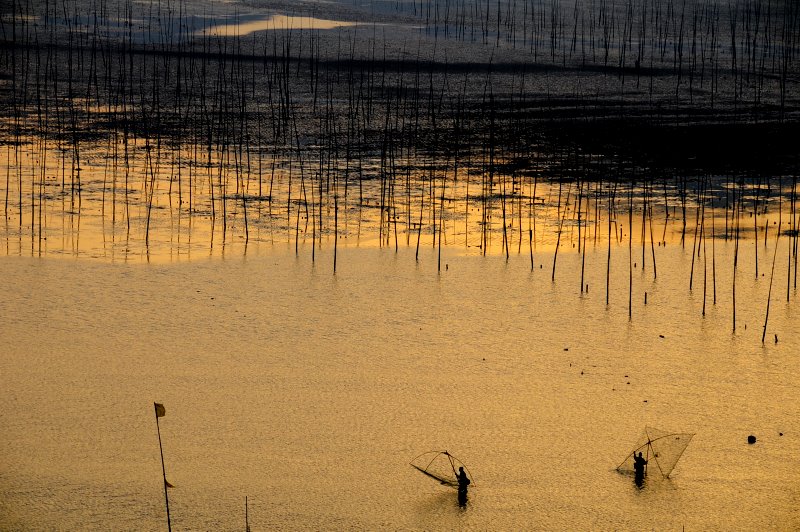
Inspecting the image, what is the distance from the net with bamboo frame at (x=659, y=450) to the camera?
2.78 meters

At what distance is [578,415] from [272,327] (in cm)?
122

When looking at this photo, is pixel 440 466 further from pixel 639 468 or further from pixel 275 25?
pixel 275 25

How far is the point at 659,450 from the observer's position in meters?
2.85

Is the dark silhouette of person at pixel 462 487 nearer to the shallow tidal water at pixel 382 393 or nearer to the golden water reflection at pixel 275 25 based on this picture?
the shallow tidal water at pixel 382 393

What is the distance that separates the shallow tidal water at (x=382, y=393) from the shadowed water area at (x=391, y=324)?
0.03ft

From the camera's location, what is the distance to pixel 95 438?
2918mm

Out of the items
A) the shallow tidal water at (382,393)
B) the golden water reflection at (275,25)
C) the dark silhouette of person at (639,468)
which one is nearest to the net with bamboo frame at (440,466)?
the shallow tidal water at (382,393)

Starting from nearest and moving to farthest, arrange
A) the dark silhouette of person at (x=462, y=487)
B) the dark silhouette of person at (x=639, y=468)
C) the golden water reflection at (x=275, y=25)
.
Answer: the dark silhouette of person at (x=462, y=487) → the dark silhouette of person at (x=639, y=468) → the golden water reflection at (x=275, y=25)

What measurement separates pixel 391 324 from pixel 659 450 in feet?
4.39

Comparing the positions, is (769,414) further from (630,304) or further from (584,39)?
(584,39)

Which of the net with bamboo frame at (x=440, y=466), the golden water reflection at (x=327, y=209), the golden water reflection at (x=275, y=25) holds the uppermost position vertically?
the golden water reflection at (x=275, y=25)

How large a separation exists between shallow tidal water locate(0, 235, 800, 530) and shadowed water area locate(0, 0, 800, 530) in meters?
0.01

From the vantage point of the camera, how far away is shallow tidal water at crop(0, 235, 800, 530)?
262 centimetres

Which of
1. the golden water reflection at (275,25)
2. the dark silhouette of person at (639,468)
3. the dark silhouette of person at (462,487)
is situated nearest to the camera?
the dark silhouette of person at (462,487)
